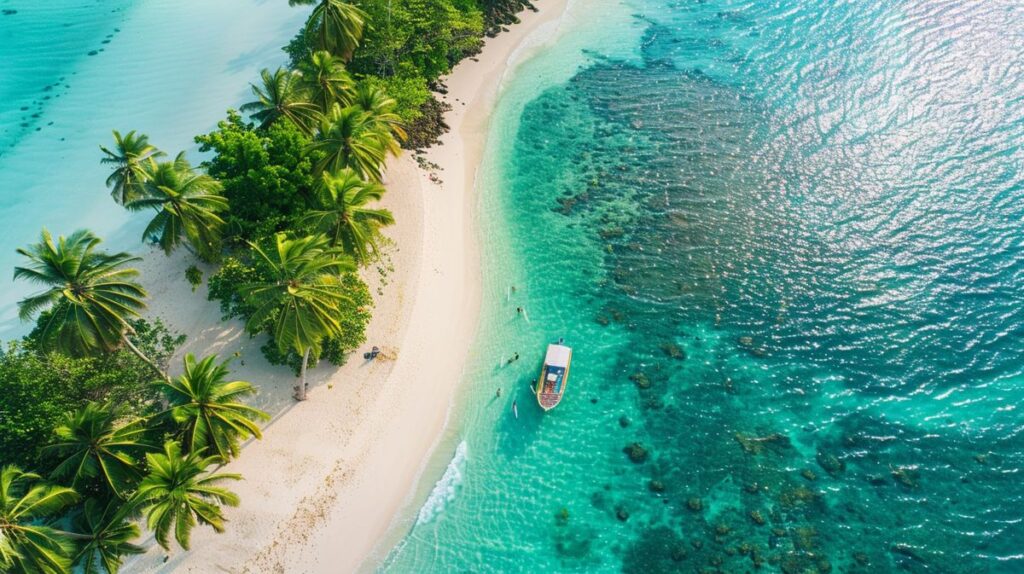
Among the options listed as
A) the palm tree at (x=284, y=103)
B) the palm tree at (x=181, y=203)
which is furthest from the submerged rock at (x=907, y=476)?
the palm tree at (x=284, y=103)

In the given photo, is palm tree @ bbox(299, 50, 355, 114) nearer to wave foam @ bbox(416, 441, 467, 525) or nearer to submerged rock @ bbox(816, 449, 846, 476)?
wave foam @ bbox(416, 441, 467, 525)

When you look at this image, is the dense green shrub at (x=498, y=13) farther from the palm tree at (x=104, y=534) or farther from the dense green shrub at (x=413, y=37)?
the palm tree at (x=104, y=534)

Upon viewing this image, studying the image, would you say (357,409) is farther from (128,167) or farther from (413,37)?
(413,37)

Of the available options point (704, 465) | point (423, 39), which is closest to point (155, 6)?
point (423, 39)

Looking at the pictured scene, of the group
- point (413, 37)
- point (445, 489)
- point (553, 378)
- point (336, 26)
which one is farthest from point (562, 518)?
point (413, 37)

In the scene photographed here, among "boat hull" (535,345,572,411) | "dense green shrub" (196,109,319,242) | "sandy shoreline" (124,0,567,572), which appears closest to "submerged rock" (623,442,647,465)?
"boat hull" (535,345,572,411)

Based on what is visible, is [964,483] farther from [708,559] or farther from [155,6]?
[155,6]
